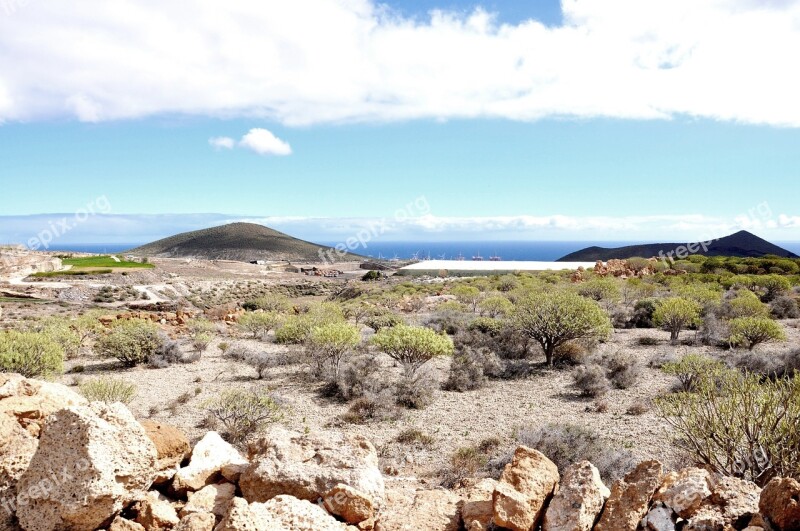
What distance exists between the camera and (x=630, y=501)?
4578 mm

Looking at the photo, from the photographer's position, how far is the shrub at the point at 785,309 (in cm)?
2705

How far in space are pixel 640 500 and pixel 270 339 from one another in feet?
71.3

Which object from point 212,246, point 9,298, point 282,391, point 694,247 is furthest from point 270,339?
point 212,246

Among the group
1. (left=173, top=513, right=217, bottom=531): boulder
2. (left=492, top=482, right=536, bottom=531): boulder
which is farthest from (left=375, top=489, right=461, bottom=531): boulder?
(left=173, top=513, right=217, bottom=531): boulder

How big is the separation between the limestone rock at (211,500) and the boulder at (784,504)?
4.90 meters

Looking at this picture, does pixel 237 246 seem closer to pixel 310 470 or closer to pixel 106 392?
pixel 106 392

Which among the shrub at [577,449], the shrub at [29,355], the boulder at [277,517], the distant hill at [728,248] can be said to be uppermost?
the distant hill at [728,248]

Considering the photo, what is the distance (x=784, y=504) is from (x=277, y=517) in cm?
Result: 426

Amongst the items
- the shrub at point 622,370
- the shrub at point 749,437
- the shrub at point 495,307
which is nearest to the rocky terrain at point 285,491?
the shrub at point 749,437

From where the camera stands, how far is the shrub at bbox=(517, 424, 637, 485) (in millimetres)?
8555

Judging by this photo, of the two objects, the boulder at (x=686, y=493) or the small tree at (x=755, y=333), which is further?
the small tree at (x=755, y=333)

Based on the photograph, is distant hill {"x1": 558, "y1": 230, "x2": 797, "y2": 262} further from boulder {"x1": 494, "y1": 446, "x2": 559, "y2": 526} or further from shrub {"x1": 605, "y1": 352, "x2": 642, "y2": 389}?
boulder {"x1": 494, "y1": 446, "x2": 559, "y2": 526}

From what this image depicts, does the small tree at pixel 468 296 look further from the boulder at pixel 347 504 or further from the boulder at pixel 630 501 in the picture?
the boulder at pixel 347 504

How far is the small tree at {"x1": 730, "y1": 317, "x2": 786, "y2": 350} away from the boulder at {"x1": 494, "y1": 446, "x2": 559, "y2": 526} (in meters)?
16.9
